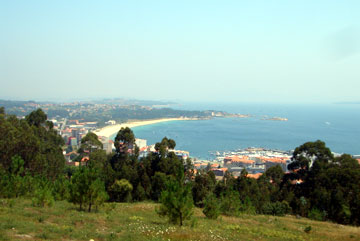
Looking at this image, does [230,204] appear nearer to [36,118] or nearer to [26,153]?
[26,153]

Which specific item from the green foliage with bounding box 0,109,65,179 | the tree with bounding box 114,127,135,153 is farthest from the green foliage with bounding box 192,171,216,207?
the green foliage with bounding box 0,109,65,179

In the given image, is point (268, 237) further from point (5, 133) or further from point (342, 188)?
point (5, 133)

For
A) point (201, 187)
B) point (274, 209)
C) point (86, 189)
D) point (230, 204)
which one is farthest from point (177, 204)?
point (201, 187)

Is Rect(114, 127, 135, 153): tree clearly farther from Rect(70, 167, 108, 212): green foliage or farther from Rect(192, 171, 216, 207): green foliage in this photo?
Rect(70, 167, 108, 212): green foliage

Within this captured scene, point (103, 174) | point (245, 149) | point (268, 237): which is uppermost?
point (268, 237)

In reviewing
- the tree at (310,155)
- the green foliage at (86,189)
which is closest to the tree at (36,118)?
the green foliage at (86,189)

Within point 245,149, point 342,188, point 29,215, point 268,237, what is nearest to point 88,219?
point 29,215

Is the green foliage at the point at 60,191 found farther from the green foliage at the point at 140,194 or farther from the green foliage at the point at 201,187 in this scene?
the green foliage at the point at 201,187
